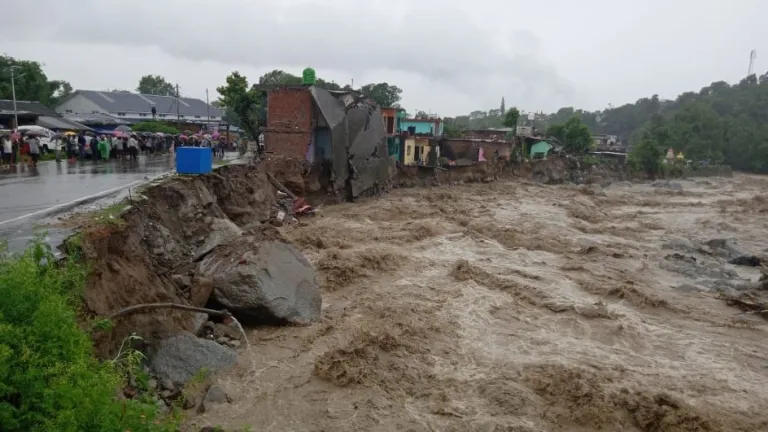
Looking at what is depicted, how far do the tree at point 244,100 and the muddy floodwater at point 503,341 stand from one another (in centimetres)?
941

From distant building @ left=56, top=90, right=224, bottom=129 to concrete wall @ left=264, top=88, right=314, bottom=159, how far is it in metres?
32.9

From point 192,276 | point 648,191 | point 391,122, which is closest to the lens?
point 192,276

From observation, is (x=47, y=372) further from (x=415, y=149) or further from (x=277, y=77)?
(x=277, y=77)

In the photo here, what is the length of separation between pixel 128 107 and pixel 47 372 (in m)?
64.0

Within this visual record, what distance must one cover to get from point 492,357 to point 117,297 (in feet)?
21.5

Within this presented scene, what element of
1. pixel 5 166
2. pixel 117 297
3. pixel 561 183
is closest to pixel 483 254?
pixel 117 297

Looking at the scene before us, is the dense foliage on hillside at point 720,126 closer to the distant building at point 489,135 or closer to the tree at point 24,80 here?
the distant building at point 489,135

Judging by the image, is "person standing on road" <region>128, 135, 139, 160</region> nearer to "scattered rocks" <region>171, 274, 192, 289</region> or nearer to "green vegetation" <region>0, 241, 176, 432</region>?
"scattered rocks" <region>171, 274, 192, 289</region>

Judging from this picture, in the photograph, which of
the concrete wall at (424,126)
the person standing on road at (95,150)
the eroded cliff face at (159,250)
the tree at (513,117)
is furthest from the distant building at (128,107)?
the eroded cliff face at (159,250)

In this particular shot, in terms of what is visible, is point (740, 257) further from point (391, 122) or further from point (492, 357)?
point (391, 122)

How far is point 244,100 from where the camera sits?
28.9 m

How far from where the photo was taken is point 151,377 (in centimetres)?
743

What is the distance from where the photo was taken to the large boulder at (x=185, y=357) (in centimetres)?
763

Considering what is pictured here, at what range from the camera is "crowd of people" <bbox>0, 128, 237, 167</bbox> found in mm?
19766
